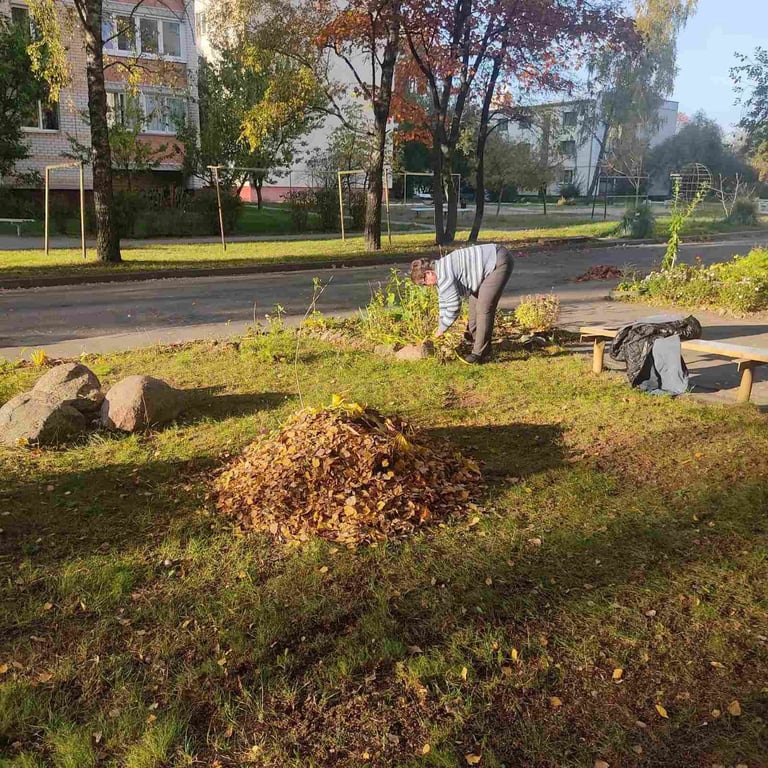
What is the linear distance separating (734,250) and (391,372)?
60.2ft

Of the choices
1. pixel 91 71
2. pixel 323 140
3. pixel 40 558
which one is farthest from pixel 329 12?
pixel 323 140

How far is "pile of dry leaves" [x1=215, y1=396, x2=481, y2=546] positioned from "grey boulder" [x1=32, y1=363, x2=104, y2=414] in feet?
5.30

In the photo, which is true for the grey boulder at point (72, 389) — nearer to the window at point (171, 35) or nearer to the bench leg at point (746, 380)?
the bench leg at point (746, 380)

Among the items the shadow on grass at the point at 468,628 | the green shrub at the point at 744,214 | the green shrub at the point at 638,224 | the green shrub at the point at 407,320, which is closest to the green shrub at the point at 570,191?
the green shrub at the point at 744,214

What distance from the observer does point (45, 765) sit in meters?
2.35

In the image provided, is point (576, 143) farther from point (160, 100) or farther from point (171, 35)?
point (160, 100)

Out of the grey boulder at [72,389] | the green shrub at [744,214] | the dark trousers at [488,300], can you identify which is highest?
the green shrub at [744,214]

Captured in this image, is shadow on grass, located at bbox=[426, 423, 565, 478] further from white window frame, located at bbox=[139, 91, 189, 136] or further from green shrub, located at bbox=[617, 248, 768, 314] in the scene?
white window frame, located at bbox=[139, 91, 189, 136]

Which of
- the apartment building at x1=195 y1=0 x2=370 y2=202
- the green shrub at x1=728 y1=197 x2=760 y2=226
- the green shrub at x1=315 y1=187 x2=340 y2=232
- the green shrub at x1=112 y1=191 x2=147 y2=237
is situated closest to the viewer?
the green shrub at x1=112 y1=191 x2=147 y2=237

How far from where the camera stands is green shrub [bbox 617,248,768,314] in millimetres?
10305

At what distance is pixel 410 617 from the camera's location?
3109 millimetres

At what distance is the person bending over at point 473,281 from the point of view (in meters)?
6.59

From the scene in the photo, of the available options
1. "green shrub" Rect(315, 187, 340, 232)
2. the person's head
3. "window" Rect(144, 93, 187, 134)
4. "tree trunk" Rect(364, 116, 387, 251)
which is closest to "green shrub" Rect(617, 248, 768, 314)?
the person's head

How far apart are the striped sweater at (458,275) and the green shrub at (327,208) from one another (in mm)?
21665
